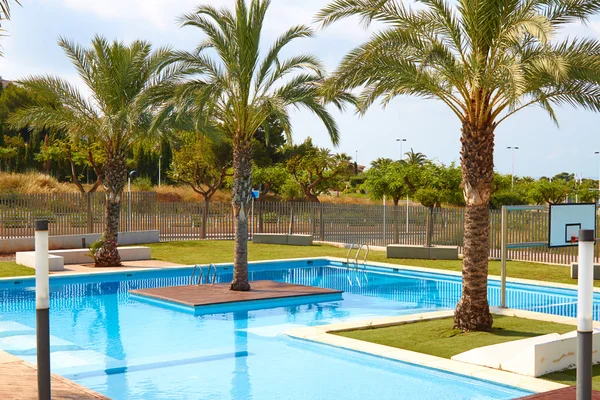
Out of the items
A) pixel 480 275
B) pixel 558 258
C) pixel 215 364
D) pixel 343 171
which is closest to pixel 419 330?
pixel 480 275

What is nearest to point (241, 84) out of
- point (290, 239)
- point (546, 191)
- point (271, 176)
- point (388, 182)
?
point (290, 239)

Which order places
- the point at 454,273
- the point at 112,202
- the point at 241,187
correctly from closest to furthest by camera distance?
the point at 241,187 → the point at 454,273 → the point at 112,202

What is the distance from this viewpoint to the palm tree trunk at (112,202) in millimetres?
21188

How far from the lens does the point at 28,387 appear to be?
7582 mm

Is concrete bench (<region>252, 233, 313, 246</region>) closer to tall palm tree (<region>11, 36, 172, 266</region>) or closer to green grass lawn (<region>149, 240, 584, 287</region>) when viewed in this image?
green grass lawn (<region>149, 240, 584, 287</region>)

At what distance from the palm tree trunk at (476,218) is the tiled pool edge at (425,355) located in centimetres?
156

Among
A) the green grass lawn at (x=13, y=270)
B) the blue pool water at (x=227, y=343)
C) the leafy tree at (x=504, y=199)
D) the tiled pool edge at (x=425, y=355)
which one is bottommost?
the blue pool water at (x=227, y=343)

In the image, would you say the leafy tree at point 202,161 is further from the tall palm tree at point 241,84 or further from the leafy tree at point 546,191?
the tall palm tree at point 241,84

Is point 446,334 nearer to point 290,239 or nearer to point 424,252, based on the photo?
point 424,252

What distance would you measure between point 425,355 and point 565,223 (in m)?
5.12

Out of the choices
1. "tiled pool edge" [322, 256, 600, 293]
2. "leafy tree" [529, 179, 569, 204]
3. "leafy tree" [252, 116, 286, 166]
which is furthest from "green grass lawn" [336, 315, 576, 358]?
"leafy tree" [252, 116, 286, 166]

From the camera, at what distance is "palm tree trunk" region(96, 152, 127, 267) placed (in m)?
21.2

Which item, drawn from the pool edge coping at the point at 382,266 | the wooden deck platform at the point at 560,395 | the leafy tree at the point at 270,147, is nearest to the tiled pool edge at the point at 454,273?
the pool edge coping at the point at 382,266

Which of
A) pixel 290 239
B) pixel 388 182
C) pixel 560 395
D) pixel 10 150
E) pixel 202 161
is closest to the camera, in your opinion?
pixel 560 395
